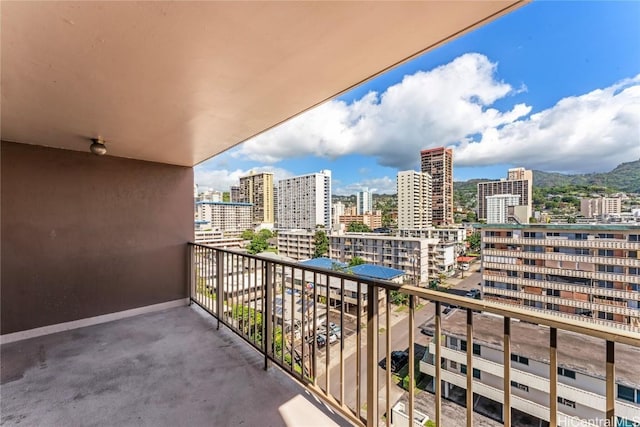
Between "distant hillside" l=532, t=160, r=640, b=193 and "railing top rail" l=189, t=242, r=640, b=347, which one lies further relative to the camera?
"distant hillside" l=532, t=160, r=640, b=193

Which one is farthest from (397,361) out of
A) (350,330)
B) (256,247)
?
(256,247)

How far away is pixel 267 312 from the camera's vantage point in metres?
2.27

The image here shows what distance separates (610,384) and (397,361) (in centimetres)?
91

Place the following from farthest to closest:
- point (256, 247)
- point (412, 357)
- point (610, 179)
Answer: point (256, 247)
point (610, 179)
point (412, 357)

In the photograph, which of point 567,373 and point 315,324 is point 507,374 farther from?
point 315,324

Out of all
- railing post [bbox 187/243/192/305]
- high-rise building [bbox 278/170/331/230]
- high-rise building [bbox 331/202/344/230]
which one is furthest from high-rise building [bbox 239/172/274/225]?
railing post [bbox 187/243/192/305]

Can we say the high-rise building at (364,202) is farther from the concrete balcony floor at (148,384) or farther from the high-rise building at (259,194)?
the high-rise building at (259,194)

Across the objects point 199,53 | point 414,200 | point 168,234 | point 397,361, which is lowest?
point 397,361

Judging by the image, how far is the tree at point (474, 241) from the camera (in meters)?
2.95

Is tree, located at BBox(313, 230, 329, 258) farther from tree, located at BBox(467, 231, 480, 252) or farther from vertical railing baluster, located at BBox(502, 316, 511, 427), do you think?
vertical railing baluster, located at BBox(502, 316, 511, 427)

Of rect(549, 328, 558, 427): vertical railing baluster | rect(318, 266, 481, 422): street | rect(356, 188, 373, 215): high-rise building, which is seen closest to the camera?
rect(549, 328, 558, 427): vertical railing baluster

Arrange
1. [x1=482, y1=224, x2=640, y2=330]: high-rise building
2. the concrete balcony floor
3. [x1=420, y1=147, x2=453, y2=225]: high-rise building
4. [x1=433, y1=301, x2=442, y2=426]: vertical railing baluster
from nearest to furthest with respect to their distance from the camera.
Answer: [x1=433, y1=301, x2=442, y2=426]: vertical railing baluster, the concrete balcony floor, [x1=482, y1=224, x2=640, y2=330]: high-rise building, [x1=420, y1=147, x2=453, y2=225]: high-rise building

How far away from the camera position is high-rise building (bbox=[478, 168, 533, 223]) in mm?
2850

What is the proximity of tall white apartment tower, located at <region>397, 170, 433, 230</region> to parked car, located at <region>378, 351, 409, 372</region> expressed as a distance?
2765 millimetres
